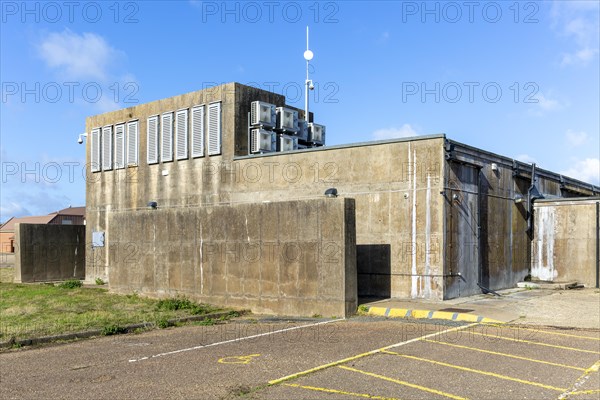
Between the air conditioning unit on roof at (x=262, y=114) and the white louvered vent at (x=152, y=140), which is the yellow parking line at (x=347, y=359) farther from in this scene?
the white louvered vent at (x=152, y=140)

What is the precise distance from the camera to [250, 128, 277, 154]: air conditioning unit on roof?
827 inches

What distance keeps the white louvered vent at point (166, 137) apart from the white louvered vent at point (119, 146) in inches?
125

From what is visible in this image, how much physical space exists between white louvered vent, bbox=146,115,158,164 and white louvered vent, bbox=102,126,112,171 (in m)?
3.34

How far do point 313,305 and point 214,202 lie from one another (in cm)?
843

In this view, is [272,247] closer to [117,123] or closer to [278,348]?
[278,348]

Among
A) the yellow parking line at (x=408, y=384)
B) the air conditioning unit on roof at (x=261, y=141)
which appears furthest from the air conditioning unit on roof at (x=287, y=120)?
the yellow parking line at (x=408, y=384)

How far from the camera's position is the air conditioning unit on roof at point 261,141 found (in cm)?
2100

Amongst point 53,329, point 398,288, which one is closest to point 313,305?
point 398,288

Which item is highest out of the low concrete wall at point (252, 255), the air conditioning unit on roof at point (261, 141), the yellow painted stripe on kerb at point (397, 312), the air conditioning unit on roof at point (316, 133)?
the air conditioning unit on roof at point (316, 133)

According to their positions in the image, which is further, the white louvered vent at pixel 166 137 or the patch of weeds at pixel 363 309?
the white louvered vent at pixel 166 137

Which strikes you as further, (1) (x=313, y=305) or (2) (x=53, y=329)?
(1) (x=313, y=305)

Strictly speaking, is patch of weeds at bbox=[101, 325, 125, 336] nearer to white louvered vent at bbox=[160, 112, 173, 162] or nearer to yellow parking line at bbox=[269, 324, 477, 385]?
yellow parking line at bbox=[269, 324, 477, 385]

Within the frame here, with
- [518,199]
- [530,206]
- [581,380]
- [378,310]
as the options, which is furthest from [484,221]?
[581,380]

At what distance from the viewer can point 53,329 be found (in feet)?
40.1
